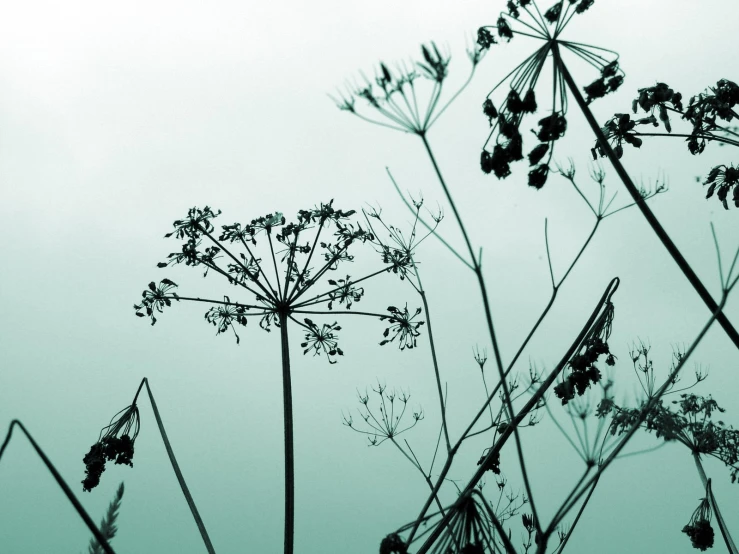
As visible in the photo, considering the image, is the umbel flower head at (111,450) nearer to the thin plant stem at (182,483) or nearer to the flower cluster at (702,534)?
the thin plant stem at (182,483)

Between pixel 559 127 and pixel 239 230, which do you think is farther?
pixel 239 230

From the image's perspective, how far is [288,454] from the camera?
5.56 meters

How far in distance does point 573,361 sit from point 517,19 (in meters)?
2.29

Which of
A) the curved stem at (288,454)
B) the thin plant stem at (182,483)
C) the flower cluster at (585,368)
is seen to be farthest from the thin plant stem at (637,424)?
the curved stem at (288,454)

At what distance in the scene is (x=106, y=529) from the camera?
1.23 meters

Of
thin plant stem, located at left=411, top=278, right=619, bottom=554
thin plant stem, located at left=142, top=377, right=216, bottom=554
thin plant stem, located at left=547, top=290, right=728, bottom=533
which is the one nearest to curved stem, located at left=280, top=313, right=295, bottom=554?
thin plant stem, located at left=142, top=377, right=216, bottom=554

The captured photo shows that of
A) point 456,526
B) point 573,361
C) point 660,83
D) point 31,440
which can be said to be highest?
point 660,83

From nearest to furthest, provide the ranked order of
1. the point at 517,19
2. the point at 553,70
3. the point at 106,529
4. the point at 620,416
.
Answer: the point at 106,529 < the point at 553,70 < the point at 517,19 < the point at 620,416

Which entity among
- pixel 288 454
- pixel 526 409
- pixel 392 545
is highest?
pixel 288 454

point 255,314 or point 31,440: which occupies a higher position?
point 255,314

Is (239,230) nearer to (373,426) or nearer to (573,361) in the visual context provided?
(373,426)

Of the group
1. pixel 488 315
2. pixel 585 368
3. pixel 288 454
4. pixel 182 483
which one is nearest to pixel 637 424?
pixel 488 315

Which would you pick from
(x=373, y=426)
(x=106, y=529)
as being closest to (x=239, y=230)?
(x=373, y=426)

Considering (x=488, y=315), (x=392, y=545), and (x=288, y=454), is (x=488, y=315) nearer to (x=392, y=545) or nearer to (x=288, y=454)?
(x=392, y=545)
